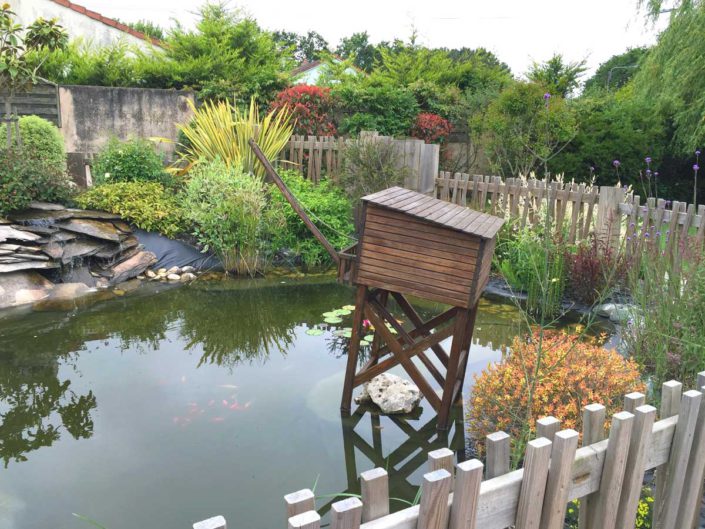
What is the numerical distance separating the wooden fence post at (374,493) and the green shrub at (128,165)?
805cm

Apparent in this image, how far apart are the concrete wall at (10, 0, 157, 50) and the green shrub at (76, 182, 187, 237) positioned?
8.85 meters

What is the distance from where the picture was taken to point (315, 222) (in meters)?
8.20

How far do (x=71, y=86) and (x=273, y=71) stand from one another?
3801mm

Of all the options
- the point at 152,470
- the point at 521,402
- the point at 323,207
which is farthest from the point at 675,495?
the point at 323,207

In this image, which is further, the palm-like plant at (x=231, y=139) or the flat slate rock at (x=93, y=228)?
the palm-like plant at (x=231, y=139)

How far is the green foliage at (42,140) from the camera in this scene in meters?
8.23

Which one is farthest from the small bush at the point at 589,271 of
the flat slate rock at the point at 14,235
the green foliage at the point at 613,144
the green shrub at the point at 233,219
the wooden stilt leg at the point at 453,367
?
the flat slate rock at the point at 14,235

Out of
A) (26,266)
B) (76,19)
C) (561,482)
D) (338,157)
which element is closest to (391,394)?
(561,482)

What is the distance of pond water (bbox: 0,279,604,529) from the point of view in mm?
2947

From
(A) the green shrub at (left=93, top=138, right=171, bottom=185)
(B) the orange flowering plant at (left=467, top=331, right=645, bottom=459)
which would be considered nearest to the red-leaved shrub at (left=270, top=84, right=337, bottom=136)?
(A) the green shrub at (left=93, top=138, right=171, bottom=185)

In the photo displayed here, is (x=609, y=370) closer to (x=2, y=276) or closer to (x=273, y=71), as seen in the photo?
(x=2, y=276)

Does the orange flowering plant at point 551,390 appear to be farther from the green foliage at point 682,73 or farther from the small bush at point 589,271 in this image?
the green foliage at point 682,73

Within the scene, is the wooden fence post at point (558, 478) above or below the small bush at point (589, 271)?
above

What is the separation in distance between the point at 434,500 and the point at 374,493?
0.14 metres
